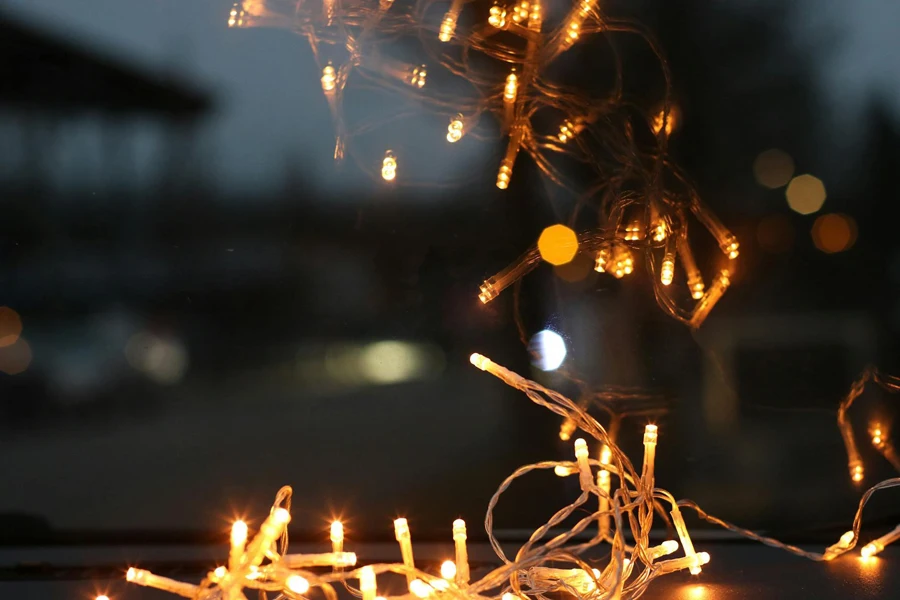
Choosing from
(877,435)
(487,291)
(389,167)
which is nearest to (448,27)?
(389,167)

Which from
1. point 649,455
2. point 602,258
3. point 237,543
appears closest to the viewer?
point 237,543

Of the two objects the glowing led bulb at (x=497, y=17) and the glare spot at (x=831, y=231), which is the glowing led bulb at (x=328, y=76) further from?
the glare spot at (x=831, y=231)

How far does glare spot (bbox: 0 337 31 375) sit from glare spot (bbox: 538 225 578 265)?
57 centimetres

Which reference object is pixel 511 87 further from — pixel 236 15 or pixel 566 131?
pixel 236 15

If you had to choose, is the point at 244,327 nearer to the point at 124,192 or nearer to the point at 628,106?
the point at 124,192

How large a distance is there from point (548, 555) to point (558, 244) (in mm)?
322

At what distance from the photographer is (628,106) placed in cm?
71

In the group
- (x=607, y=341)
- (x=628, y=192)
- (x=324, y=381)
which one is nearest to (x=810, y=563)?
(x=607, y=341)

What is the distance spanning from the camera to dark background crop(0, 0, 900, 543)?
2.34ft

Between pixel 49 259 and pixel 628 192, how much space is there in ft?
2.05

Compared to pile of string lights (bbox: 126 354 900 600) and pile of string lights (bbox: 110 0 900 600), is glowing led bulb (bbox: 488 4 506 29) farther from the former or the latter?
pile of string lights (bbox: 126 354 900 600)

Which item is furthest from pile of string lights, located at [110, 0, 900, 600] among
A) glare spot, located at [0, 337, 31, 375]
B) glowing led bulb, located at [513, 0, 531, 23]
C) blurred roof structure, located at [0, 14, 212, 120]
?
glare spot, located at [0, 337, 31, 375]

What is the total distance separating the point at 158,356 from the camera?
2.39ft

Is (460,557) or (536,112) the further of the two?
(536,112)
